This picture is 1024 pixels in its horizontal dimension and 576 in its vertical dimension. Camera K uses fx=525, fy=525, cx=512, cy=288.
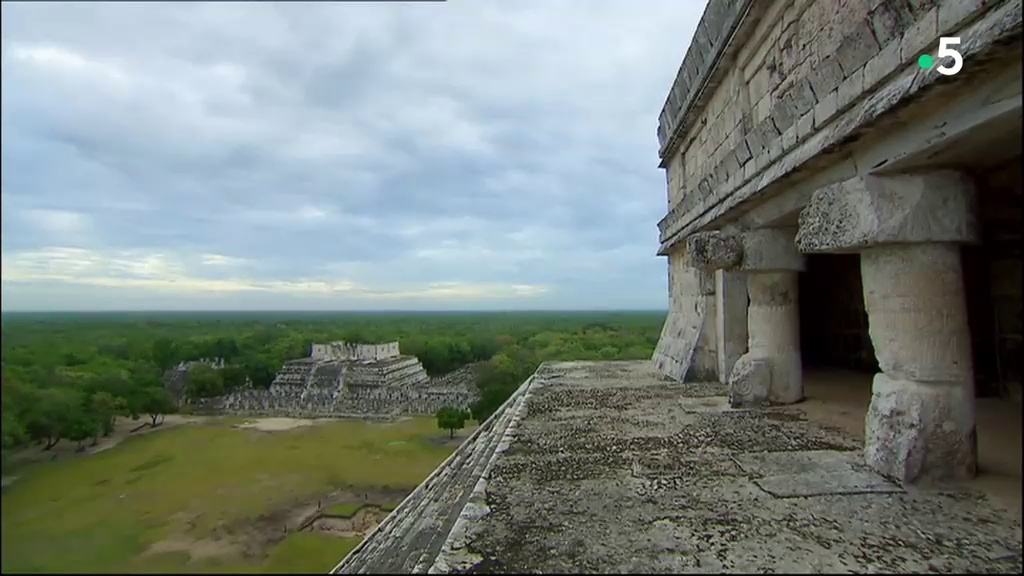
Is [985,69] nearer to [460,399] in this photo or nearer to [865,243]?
[865,243]

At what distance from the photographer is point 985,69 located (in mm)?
1779

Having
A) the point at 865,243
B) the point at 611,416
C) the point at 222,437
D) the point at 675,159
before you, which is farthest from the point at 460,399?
the point at 865,243

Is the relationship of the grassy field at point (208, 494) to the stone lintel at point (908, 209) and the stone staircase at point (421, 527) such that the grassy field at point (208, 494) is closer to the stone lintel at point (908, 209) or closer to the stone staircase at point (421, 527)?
the stone staircase at point (421, 527)

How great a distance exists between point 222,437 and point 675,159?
26.9 metres

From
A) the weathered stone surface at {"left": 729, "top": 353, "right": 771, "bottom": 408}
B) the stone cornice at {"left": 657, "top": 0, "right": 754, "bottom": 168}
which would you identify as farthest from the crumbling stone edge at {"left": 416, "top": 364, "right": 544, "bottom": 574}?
the stone cornice at {"left": 657, "top": 0, "right": 754, "bottom": 168}

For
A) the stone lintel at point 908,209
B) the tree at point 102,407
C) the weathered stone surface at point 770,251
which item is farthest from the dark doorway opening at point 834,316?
the tree at point 102,407

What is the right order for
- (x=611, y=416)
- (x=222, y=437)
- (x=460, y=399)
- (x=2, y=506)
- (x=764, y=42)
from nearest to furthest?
(x=2, y=506), (x=611, y=416), (x=764, y=42), (x=222, y=437), (x=460, y=399)

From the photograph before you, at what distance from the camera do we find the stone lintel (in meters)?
2.36

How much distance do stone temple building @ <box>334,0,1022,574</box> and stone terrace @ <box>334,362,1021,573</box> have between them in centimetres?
1

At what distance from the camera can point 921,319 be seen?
2.46m

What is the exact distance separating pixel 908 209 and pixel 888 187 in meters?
0.14

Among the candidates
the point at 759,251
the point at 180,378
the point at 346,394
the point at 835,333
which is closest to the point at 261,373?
the point at 180,378

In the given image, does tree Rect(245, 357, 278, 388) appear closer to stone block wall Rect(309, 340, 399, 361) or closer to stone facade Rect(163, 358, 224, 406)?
stone facade Rect(163, 358, 224, 406)

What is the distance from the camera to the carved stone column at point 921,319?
2.37 metres
